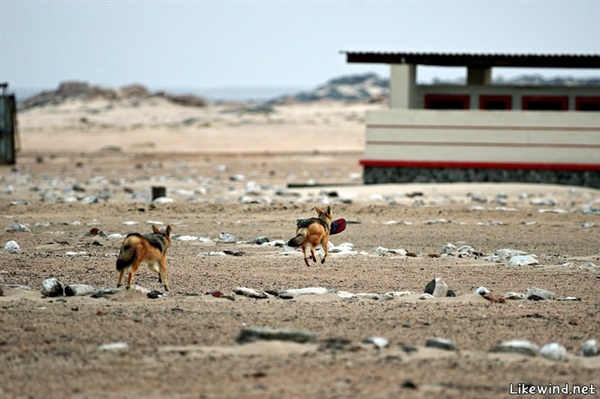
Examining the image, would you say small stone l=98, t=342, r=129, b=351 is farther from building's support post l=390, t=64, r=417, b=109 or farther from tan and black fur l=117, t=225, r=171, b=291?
building's support post l=390, t=64, r=417, b=109

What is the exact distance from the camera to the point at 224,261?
12383 mm

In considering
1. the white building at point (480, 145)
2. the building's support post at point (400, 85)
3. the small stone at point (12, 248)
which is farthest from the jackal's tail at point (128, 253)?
the building's support post at point (400, 85)

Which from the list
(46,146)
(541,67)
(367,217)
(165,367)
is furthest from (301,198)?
(46,146)

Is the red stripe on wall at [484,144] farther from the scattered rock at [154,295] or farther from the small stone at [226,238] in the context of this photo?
the scattered rock at [154,295]

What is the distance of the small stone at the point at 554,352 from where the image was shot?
7471 millimetres

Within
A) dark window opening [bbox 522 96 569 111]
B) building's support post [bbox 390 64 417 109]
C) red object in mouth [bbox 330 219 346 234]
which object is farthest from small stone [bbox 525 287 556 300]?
dark window opening [bbox 522 96 569 111]

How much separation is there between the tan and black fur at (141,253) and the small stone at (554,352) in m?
3.54

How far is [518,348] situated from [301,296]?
2.68 meters

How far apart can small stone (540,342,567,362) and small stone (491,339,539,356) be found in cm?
7

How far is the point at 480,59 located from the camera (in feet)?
88.7

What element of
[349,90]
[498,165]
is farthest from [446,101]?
[349,90]

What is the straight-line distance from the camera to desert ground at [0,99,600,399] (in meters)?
6.95

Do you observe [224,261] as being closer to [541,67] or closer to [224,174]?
[541,67]

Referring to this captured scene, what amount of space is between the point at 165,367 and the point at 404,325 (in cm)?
216
